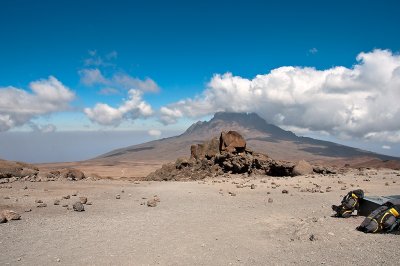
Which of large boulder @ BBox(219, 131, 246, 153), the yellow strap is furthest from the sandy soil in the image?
large boulder @ BBox(219, 131, 246, 153)

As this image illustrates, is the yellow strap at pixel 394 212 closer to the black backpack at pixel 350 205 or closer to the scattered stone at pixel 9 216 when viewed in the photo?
the black backpack at pixel 350 205

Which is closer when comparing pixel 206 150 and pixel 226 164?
pixel 226 164

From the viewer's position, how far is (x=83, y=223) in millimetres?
12188

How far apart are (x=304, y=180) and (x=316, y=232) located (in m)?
16.6

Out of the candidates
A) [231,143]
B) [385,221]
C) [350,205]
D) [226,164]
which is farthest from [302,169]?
[385,221]

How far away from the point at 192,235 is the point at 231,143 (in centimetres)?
2488

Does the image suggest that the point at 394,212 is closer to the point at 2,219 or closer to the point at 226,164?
the point at 2,219

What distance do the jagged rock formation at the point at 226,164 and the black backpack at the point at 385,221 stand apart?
21.1 metres

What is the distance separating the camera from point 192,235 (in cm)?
1056

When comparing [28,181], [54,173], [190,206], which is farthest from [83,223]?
[54,173]

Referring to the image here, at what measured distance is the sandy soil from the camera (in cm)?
821

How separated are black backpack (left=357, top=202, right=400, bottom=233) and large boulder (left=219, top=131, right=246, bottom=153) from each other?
81.8 ft

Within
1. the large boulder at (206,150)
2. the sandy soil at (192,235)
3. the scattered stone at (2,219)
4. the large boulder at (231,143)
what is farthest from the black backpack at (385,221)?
the large boulder at (206,150)

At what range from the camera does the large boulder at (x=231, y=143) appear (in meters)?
35.0
